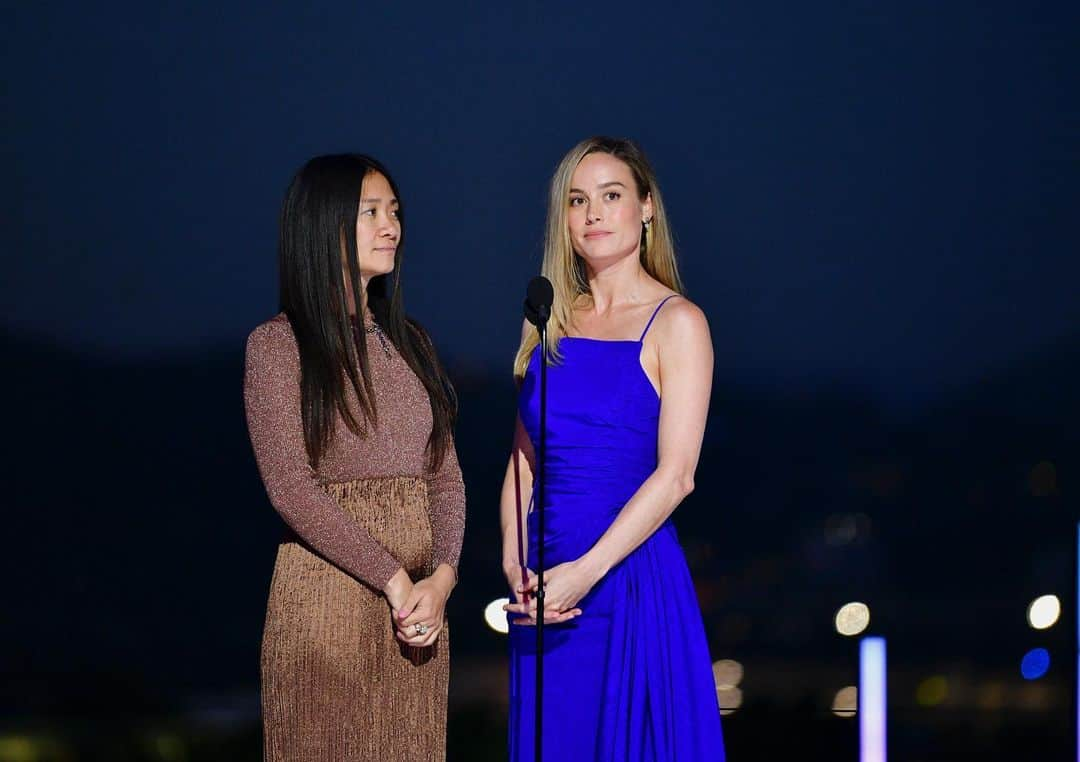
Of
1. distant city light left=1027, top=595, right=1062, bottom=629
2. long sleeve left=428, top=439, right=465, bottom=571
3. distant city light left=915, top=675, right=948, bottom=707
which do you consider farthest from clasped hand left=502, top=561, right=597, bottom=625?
distant city light left=1027, top=595, right=1062, bottom=629

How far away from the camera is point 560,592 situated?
2541 mm

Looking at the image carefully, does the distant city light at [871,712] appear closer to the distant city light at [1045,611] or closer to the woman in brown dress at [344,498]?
the distant city light at [1045,611]

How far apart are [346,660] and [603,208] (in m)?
0.86

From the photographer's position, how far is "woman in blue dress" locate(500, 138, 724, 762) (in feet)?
8.46

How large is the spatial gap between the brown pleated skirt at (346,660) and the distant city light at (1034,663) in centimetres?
317

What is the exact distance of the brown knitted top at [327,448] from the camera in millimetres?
2359

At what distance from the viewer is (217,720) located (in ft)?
15.6

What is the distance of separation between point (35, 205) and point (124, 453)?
0.79m

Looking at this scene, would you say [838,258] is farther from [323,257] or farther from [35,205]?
[323,257]

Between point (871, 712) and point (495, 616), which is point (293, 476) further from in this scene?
point (495, 616)

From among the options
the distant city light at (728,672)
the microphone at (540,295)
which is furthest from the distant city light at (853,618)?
the microphone at (540,295)

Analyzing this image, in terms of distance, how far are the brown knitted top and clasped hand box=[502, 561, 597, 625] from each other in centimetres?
14

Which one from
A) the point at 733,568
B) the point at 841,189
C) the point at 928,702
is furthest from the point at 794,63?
the point at 928,702

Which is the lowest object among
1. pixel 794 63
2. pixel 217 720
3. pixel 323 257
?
pixel 217 720
